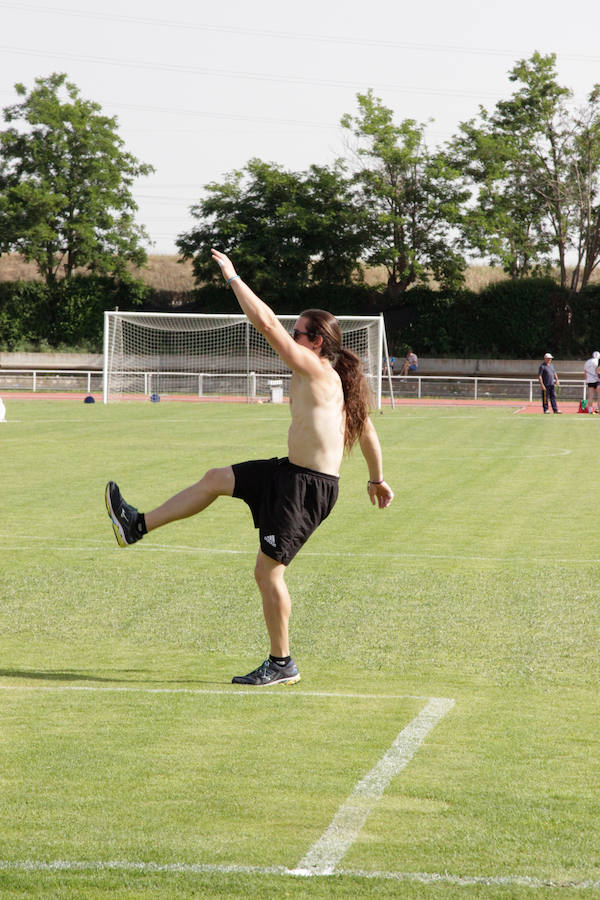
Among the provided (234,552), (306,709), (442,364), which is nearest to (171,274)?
(442,364)

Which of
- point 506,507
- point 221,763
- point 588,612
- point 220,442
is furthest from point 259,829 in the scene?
point 220,442

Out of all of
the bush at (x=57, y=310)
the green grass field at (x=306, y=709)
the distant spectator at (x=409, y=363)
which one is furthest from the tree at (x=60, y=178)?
the green grass field at (x=306, y=709)

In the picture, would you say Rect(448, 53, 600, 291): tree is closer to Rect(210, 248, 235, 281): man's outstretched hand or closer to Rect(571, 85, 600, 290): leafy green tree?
Rect(571, 85, 600, 290): leafy green tree

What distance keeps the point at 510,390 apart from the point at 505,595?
3876 cm

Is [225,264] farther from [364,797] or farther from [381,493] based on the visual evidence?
[364,797]

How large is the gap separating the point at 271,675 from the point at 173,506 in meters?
1.02

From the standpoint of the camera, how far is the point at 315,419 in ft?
19.7

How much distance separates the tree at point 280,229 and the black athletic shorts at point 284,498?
2049 inches

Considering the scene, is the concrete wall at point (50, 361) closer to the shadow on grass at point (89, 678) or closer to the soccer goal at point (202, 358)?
the soccer goal at point (202, 358)

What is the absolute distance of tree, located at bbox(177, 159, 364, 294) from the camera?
5812 centimetres

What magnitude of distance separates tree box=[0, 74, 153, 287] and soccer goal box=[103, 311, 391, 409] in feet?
24.3

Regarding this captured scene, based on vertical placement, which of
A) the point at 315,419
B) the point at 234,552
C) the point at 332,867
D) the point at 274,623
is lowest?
the point at 234,552

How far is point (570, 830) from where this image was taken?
405cm

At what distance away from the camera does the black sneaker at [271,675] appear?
20.1 feet
